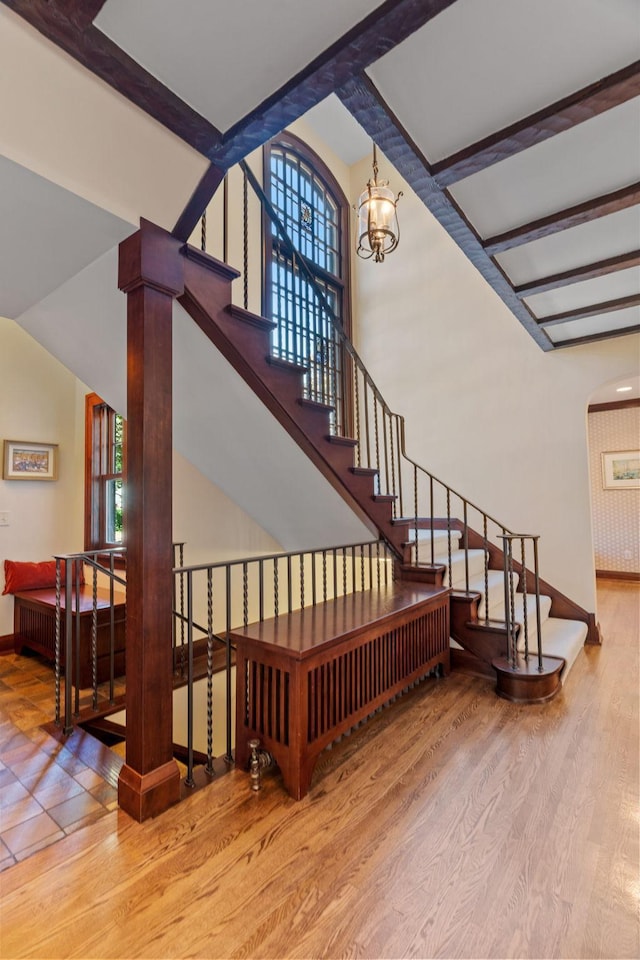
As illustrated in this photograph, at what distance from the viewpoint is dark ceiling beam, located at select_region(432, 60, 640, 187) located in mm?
1609

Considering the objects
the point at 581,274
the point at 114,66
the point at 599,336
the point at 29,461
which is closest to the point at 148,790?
the point at 114,66

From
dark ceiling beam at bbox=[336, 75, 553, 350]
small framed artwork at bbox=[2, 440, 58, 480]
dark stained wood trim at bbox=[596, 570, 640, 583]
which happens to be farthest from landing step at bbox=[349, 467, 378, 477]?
dark stained wood trim at bbox=[596, 570, 640, 583]

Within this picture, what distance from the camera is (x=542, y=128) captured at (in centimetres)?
180

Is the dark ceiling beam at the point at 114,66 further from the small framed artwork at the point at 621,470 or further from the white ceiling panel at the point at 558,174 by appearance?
the small framed artwork at the point at 621,470

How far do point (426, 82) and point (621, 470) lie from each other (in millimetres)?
7290

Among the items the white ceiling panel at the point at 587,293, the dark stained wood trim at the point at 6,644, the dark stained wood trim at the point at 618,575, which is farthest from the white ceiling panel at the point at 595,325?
the dark stained wood trim at the point at 6,644

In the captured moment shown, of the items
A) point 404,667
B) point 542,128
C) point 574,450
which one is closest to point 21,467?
point 404,667

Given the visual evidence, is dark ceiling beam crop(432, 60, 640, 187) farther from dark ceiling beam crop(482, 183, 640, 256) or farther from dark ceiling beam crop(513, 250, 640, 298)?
dark ceiling beam crop(513, 250, 640, 298)

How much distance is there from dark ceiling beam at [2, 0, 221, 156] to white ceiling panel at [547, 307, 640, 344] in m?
3.22

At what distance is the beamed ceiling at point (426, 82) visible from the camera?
1.33 m

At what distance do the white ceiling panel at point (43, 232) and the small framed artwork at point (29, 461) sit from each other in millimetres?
2311

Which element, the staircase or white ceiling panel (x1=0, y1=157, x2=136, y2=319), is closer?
white ceiling panel (x1=0, y1=157, x2=136, y2=319)

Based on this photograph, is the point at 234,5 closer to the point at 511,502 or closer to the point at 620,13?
the point at 620,13

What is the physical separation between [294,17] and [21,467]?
4.44 metres
